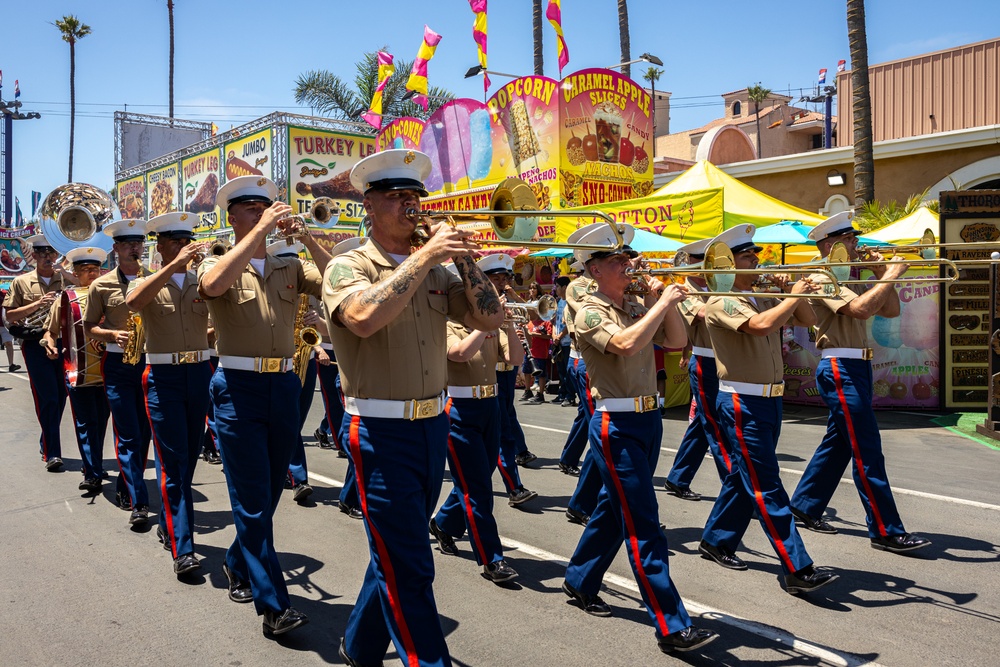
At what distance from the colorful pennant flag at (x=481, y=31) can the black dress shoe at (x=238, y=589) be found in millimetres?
14246

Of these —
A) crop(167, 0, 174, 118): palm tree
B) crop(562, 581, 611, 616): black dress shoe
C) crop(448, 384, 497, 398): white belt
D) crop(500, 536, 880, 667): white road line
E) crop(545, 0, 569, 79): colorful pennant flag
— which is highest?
crop(167, 0, 174, 118): palm tree

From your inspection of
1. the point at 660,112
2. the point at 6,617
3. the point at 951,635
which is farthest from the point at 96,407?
the point at 660,112

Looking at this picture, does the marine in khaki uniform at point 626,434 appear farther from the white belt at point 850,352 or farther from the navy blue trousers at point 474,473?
the white belt at point 850,352

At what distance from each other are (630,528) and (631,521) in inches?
1.4

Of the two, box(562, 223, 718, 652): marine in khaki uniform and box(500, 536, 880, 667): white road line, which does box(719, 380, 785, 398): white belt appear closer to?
box(562, 223, 718, 652): marine in khaki uniform

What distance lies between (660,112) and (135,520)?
48943 mm

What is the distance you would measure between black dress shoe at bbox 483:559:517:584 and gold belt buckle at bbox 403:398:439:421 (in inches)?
78.9

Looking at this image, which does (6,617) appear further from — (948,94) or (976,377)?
(948,94)

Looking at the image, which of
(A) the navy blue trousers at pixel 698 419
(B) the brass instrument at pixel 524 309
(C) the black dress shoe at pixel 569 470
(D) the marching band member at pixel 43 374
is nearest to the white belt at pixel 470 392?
(B) the brass instrument at pixel 524 309

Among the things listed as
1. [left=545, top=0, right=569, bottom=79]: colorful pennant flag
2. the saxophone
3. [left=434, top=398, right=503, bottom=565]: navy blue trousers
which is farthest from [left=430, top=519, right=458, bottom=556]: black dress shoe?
Result: [left=545, top=0, right=569, bottom=79]: colorful pennant flag

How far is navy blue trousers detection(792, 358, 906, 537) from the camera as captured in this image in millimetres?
5648

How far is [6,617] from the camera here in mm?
4605

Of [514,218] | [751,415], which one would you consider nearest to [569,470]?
[751,415]

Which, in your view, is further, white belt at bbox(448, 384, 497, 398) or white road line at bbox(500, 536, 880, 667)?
white belt at bbox(448, 384, 497, 398)
